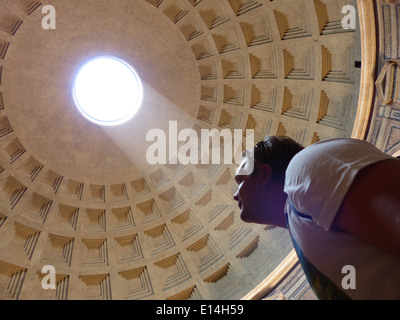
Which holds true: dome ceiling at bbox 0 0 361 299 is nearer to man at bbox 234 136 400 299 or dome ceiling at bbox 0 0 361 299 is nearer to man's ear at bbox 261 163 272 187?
man's ear at bbox 261 163 272 187

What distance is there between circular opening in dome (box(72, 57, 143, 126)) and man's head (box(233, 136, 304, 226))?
1380 cm

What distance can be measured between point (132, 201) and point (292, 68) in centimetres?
974

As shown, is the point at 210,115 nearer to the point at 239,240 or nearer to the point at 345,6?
the point at 239,240

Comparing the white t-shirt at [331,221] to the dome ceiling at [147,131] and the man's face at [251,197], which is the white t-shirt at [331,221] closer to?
the man's face at [251,197]

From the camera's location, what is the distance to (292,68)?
1466 cm

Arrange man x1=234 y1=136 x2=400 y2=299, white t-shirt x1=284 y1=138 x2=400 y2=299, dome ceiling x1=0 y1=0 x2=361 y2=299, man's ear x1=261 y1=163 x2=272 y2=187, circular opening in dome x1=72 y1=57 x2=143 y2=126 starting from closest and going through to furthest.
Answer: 1. man x1=234 y1=136 x2=400 y2=299
2. white t-shirt x1=284 y1=138 x2=400 y2=299
3. man's ear x1=261 y1=163 x2=272 y2=187
4. dome ceiling x1=0 y1=0 x2=361 y2=299
5. circular opening in dome x1=72 y1=57 x2=143 y2=126

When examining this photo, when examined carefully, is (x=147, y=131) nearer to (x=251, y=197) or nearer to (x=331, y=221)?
(x=251, y=197)

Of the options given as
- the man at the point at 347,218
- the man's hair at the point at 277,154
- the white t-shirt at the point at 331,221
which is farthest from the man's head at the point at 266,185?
the white t-shirt at the point at 331,221

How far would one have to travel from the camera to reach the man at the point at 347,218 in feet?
8.06

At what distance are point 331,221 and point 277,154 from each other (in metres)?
1.67

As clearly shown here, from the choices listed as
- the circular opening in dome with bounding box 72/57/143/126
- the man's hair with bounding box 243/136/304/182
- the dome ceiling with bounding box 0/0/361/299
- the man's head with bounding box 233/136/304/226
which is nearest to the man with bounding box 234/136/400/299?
the man's head with bounding box 233/136/304/226

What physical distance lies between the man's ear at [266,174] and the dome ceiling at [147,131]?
32.6ft

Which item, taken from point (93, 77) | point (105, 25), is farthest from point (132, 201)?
point (105, 25)

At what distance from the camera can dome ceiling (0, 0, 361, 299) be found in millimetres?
14578
